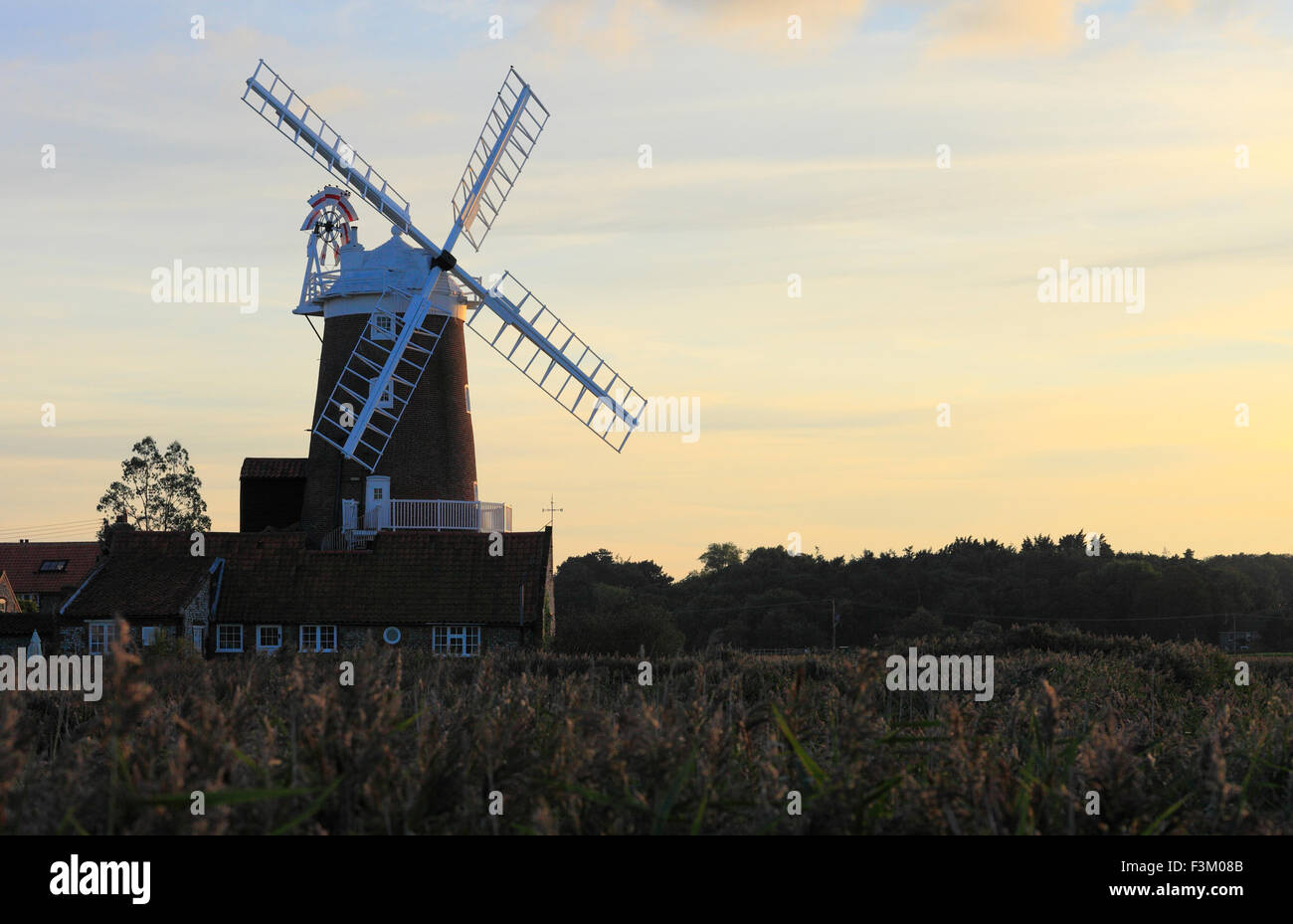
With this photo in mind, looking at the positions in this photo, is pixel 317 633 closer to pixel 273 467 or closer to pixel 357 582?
pixel 357 582

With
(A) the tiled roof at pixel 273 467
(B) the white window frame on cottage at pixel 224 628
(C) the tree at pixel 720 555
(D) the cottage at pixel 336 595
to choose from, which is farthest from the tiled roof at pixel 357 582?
(C) the tree at pixel 720 555

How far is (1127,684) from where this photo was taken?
1398 cm

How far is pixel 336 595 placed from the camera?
37938mm

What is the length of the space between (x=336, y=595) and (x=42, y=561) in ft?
147

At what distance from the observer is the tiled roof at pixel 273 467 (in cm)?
4431

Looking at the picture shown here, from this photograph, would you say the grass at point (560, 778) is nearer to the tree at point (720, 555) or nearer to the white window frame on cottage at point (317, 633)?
the white window frame on cottage at point (317, 633)

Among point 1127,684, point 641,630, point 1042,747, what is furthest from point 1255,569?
point 1042,747

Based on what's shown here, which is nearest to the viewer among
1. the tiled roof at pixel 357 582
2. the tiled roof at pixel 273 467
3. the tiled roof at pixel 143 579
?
the tiled roof at pixel 357 582

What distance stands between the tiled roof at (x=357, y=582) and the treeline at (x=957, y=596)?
64.6 feet

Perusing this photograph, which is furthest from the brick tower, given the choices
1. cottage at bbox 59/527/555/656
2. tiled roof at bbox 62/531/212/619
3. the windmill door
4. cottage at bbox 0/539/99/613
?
cottage at bbox 0/539/99/613

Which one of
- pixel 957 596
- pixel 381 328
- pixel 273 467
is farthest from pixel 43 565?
pixel 957 596

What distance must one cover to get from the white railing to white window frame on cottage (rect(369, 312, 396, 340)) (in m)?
4.95

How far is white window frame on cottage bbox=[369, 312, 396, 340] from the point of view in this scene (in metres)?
36.8

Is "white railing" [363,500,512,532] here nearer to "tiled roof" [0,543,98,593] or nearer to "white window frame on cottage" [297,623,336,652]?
"white window frame on cottage" [297,623,336,652]
